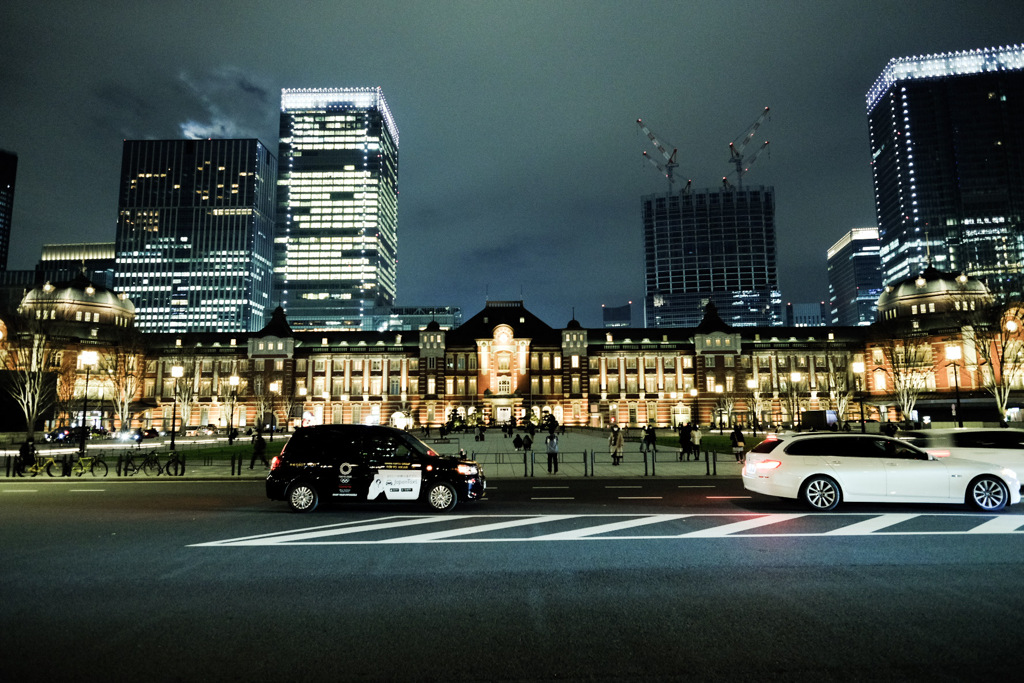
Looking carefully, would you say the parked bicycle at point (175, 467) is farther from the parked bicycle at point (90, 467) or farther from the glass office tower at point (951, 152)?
the glass office tower at point (951, 152)

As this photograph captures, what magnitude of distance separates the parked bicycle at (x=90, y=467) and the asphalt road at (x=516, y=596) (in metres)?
13.9

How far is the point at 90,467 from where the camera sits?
2461cm

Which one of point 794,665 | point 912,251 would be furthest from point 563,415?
point 912,251

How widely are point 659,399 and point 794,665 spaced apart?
83701 millimetres

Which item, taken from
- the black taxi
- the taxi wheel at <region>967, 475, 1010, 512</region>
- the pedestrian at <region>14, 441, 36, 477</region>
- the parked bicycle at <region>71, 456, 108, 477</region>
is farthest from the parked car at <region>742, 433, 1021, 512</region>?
the pedestrian at <region>14, 441, 36, 477</region>

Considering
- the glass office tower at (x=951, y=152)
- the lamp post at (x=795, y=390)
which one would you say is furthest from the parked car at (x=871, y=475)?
the glass office tower at (x=951, y=152)

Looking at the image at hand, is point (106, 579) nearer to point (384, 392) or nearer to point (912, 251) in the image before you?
point (384, 392)

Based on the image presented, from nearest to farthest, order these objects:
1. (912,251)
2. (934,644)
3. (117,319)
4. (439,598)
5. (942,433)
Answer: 1. (934,644)
2. (439,598)
3. (942,433)
4. (117,319)
5. (912,251)

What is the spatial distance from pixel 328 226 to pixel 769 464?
636 ft

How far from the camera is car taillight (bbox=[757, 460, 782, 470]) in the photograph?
13633 millimetres

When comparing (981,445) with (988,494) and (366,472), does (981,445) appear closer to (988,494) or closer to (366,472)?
(988,494)

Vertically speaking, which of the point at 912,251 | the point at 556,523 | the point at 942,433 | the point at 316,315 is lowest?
the point at 556,523

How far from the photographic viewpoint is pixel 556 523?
12305mm

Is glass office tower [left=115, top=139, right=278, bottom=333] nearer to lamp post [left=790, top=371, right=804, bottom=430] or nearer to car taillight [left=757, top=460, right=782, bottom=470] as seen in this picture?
lamp post [left=790, top=371, right=804, bottom=430]
